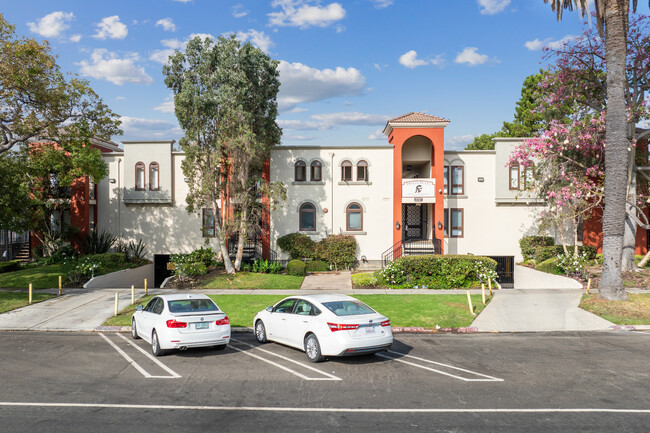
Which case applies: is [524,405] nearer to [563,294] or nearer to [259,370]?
[259,370]

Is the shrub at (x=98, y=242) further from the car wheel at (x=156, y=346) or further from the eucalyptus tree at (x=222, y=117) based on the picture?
the car wheel at (x=156, y=346)

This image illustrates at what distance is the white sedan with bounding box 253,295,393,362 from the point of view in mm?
10328

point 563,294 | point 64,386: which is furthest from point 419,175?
point 64,386

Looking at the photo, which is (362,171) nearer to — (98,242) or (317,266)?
(317,266)

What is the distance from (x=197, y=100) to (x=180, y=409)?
18337 mm

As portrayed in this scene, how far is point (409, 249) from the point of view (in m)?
28.1

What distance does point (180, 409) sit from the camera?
794 centimetres

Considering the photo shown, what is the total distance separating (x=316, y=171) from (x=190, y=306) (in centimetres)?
1817

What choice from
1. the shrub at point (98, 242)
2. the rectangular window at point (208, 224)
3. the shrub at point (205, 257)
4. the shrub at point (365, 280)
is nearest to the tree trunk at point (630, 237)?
the shrub at point (365, 280)

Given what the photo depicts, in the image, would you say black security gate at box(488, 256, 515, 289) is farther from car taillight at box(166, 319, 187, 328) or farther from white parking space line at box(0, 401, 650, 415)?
car taillight at box(166, 319, 187, 328)

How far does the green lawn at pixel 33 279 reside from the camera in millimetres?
22422

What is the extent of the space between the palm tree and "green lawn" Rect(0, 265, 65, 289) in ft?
80.8

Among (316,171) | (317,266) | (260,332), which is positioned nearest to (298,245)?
(317,266)

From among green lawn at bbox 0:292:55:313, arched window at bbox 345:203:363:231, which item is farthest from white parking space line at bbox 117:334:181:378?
arched window at bbox 345:203:363:231
